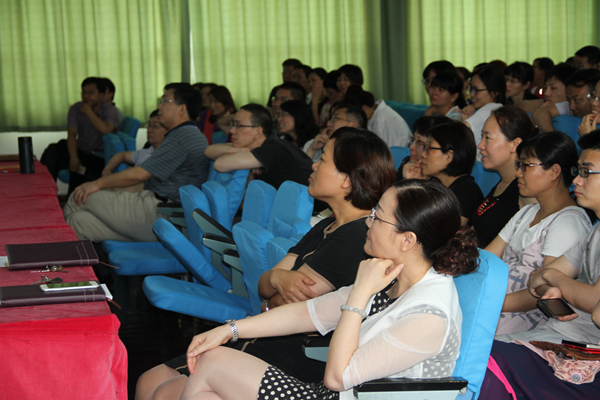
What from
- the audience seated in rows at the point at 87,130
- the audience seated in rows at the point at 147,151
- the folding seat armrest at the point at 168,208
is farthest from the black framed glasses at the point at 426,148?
the audience seated in rows at the point at 87,130

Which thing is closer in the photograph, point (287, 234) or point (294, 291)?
point (294, 291)

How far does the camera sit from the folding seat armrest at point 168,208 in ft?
11.5

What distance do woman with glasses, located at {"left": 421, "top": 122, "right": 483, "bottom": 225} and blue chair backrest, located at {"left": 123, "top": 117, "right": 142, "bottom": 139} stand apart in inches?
162

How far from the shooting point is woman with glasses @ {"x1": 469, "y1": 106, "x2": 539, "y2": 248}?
249cm

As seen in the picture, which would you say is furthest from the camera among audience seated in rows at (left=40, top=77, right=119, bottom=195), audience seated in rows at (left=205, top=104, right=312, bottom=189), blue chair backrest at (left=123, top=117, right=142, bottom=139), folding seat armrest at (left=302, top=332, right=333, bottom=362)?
audience seated in rows at (left=40, top=77, right=119, bottom=195)

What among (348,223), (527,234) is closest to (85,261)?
(348,223)

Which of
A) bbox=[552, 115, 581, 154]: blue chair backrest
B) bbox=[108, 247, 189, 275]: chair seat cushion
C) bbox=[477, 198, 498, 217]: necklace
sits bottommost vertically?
bbox=[108, 247, 189, 275]: chair seat cushion

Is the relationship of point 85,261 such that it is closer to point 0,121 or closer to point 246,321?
point 246,321

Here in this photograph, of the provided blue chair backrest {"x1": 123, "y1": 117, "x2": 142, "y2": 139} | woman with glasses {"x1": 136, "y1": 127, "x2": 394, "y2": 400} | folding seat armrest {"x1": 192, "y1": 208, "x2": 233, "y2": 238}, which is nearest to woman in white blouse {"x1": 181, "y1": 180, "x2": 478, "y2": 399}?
woman with glasses {"x1": 136, "y1": 127, "x2": 394, "y2": 400}

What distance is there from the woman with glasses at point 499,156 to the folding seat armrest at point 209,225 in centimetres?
109

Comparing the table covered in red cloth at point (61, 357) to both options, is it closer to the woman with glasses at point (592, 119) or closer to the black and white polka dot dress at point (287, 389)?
the black and white polka dot dress at point (287, 389)

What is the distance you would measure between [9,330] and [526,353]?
1.35 m

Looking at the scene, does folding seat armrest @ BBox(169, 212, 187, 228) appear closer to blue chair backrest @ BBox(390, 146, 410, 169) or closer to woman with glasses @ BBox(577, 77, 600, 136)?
blue chair backrest @ BBox(390, 146, 410, 169)

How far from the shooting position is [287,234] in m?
2.22
